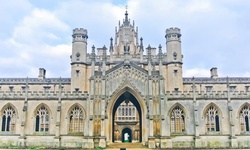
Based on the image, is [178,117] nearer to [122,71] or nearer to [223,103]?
[223,103]

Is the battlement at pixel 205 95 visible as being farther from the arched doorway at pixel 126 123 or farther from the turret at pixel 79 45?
the arched doorway at pixel 126 123

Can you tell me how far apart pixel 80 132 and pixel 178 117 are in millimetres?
12276

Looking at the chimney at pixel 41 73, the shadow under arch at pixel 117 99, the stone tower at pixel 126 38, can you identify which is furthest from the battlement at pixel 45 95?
the stone tower at pixel 126 38

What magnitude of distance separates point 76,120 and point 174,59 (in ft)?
69.0

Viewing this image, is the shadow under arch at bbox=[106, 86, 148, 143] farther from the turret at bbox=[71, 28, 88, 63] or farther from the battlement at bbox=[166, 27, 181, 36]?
the battlement at bbox=[166, 27, 181, 36]

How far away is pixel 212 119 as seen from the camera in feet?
123

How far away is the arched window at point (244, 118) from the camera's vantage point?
37594 millimetres

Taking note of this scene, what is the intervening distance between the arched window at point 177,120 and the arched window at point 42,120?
15.7 m

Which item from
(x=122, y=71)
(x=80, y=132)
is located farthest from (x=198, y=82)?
(x=80, y=132)

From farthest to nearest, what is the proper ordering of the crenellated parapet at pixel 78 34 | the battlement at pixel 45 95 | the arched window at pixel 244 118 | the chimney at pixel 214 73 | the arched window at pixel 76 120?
the chimney at pixel 214 73 → the crenellated parapet at pixel 78 34 → the battlement at pixel 45 95 → the arched window at pixel 76 120 → the arched window at pixel 244 118

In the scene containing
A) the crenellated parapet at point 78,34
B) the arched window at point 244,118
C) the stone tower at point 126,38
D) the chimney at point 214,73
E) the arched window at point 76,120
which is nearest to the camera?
the arched window at point 244,118


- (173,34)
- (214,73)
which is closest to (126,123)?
(214,73)

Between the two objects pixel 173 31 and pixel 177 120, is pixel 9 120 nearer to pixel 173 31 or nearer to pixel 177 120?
pixel 177 120

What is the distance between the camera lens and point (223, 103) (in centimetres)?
3753
